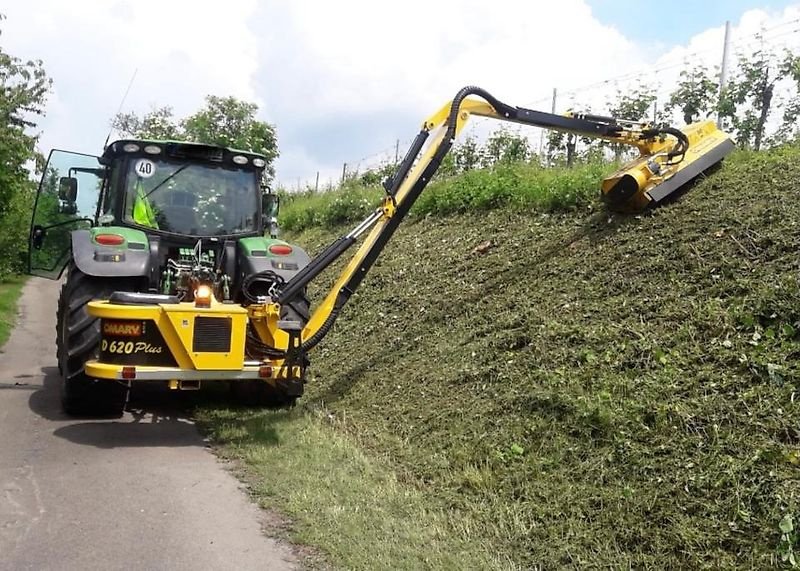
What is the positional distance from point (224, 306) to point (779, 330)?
13.2ft

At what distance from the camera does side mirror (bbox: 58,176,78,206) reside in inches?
291

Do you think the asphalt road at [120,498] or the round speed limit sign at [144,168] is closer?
the asphalt road at [120,498]

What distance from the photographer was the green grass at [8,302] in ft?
38.5

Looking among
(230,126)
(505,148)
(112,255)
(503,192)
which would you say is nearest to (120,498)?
(112,255)

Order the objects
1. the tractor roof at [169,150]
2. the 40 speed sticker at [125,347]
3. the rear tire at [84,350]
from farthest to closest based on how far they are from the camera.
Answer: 1. the tractor roof at [169,150]
2. the rear tire at [84,350]
3. the 40 speed sticker at [125,347]

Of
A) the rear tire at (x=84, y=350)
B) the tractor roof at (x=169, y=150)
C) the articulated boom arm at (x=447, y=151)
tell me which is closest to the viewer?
the rear tire at (x=84, y=350)

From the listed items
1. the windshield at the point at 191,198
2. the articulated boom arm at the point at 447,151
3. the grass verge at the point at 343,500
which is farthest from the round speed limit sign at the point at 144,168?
the grass verge at the point at 343,500

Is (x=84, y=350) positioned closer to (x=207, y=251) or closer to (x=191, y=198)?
(x=207, y=251)

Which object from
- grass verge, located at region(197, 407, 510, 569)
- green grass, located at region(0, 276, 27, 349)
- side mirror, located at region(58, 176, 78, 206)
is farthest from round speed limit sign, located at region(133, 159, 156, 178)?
green grass, located at region(0, 276, 27, 349)

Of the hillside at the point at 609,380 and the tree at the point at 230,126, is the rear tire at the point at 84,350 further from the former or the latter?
the tree at the point at 230,126

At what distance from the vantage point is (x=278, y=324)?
604cm

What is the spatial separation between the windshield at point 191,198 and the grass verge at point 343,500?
203 cm

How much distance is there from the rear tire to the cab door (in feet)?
4.23

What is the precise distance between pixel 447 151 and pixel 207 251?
101 inches
